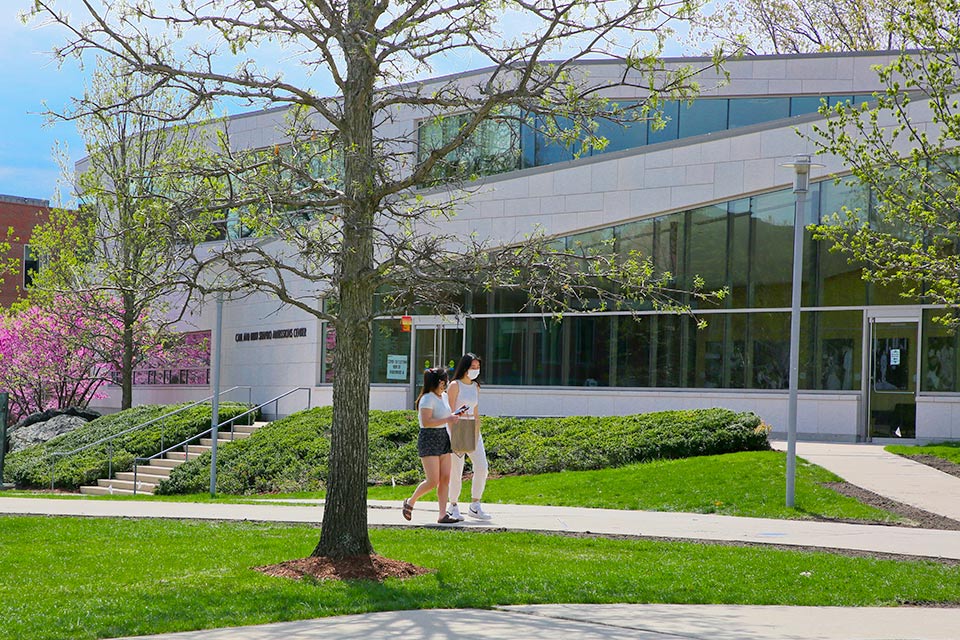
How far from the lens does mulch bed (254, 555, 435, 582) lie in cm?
873

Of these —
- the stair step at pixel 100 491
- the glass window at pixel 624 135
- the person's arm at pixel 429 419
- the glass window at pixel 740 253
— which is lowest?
the stair step at pixel 100 491

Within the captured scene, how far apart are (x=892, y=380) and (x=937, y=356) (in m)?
0.96

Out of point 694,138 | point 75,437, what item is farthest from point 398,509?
point 75,437

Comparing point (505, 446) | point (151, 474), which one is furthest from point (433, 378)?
point (151, 474)

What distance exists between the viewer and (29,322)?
3488 centimetres

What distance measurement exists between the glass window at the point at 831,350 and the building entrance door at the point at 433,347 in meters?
8.33

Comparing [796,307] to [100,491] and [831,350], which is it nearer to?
[831,350]

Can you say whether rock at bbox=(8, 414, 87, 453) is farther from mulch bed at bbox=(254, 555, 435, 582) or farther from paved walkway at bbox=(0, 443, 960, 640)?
mulch bed at bbox=(254, 555, 435, 582)

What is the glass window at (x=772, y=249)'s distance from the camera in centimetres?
2300

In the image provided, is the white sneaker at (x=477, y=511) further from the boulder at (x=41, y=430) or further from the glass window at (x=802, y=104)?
the boulder at (x=41, y=430)

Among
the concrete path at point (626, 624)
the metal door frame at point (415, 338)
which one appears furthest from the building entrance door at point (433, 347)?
the concrete path at point (626, 624)

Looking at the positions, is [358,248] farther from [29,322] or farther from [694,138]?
[29,322]

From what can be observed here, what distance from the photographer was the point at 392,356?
29.2 m

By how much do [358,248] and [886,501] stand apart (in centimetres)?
826
